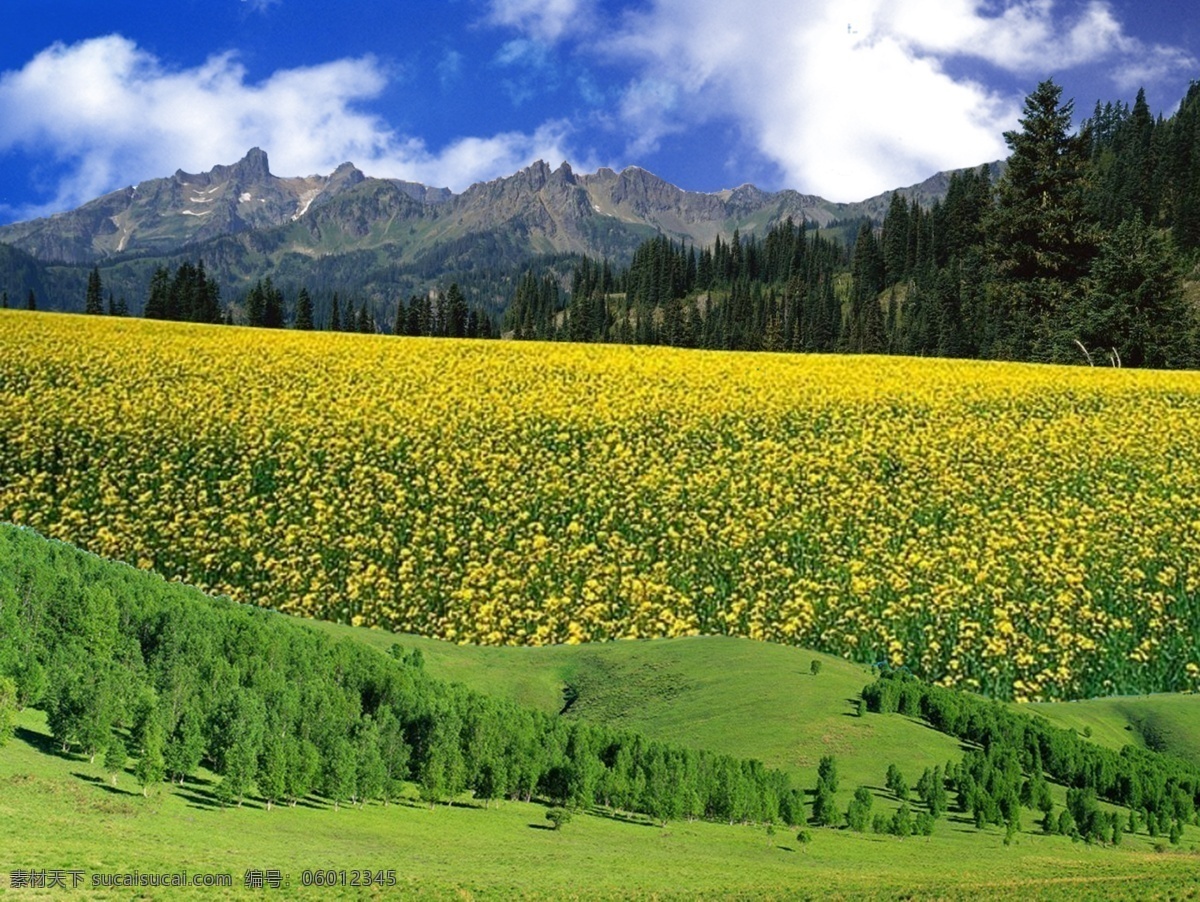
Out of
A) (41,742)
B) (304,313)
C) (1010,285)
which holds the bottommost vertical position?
(41,742)

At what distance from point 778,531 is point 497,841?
17.5 metres

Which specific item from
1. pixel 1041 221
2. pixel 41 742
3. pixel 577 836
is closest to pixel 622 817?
pixel 577 836

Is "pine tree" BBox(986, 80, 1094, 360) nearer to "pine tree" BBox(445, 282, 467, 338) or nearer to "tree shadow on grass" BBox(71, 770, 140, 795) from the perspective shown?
"tree shadow on grass" BBox(71, 770, 140, 795)

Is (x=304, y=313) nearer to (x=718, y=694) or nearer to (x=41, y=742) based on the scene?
(x=718, y=694)

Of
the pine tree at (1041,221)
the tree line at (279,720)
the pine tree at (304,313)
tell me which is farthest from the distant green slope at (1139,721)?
the pine tree at (304,313)

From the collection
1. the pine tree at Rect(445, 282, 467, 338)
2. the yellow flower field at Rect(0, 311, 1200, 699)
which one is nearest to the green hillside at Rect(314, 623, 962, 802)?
the yellow flower field at Rect(0, 311, 1200, 699)

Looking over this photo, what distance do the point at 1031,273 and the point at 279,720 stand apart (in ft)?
199

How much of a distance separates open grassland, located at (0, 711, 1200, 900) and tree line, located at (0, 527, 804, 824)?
0.69ft

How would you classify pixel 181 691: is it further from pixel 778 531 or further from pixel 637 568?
pixel 778 531

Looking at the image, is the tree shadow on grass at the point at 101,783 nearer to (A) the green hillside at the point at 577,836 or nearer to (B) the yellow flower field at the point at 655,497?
(A) the green hillside at the point at 577,836

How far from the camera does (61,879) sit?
4.88 meters

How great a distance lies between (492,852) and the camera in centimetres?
709

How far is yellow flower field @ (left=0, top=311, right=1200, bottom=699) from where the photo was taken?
69.0ft

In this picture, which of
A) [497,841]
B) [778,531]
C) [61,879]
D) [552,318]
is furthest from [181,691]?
[552,318]
